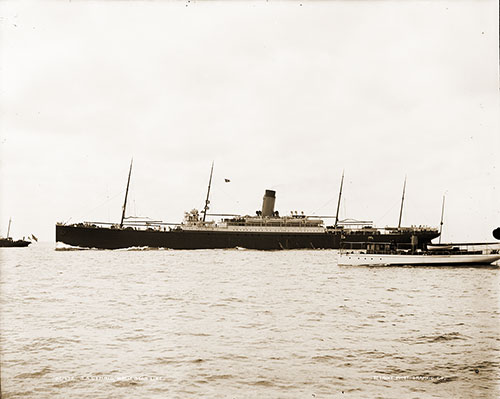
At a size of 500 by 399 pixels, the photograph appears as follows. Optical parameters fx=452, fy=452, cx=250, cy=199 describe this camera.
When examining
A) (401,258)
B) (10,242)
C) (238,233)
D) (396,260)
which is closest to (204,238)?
(238,233)

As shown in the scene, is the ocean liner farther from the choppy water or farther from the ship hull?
the choppy water

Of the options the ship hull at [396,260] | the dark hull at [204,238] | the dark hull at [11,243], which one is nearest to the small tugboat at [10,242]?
the dark hull at [11,243]

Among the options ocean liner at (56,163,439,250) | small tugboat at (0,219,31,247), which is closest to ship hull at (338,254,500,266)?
ocean liner at (56,163,439,250)

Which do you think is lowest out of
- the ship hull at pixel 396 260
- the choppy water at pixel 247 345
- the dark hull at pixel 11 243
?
the dark hull at pixel 11 243

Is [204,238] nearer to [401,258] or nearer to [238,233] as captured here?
[238,233]

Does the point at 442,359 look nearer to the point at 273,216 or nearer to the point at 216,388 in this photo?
the point at 216,388

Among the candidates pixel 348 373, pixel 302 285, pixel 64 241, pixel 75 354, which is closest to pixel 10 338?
pixel 75 354

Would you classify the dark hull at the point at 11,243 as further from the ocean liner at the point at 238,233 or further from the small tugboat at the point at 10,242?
the ocean liner at the point at 238,233
